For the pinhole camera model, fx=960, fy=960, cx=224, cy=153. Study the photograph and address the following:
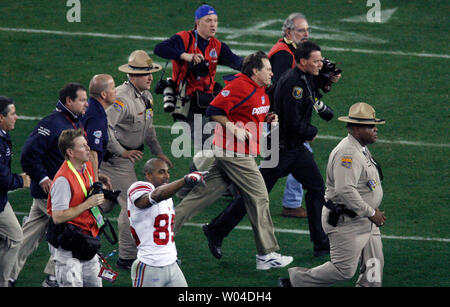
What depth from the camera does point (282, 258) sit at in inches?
376

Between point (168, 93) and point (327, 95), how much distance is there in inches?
162

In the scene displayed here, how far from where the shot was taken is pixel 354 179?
8.21 m

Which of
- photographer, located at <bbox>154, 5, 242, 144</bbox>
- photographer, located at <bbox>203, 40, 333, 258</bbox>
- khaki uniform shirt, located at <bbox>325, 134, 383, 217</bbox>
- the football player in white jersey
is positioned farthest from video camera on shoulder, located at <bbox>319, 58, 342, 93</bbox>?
the football player in white jersey

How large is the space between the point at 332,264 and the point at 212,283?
4.34 feet

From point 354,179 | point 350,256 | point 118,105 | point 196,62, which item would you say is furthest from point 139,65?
point 350,256

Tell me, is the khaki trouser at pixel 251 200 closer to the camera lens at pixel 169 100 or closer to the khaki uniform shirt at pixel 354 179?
the khaki uniform shirt at pixel 354 179

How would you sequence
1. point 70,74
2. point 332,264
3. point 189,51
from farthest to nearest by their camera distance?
point 70,74 < point 189,51 < point 332,264

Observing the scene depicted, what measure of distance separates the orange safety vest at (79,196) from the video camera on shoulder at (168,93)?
2.95m

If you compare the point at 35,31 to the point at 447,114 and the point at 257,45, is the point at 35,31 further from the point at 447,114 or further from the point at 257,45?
the point at 447,114

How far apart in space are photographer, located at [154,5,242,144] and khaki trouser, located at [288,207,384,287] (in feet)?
9.58

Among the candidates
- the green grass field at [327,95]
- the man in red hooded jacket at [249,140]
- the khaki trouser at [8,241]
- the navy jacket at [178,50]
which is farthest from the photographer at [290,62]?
the khaki trouser at [8,241]

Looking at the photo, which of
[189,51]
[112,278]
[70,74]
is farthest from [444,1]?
[112,278]

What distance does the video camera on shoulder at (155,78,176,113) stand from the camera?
1093 centimetres

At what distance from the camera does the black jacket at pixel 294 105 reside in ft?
32.0
